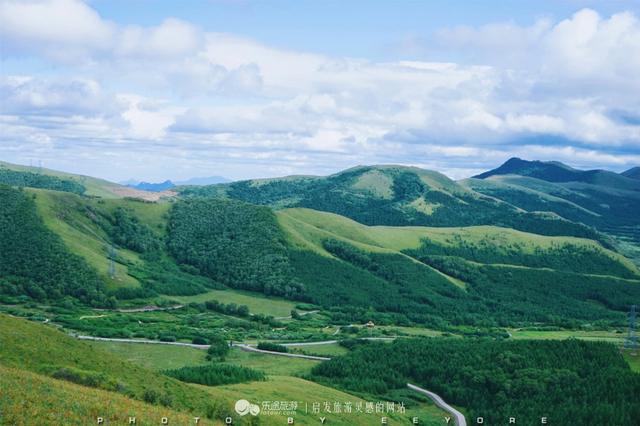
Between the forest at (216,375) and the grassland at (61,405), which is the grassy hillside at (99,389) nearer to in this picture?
the grassland at (61,405)

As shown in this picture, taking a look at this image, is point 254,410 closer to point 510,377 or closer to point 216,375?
point 216,375

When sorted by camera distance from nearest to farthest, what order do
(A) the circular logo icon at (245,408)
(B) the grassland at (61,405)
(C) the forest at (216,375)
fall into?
(B) the grassland at (61,405) → (A) the circular logo icon at (245,408) → (C) the forest at (216,375)

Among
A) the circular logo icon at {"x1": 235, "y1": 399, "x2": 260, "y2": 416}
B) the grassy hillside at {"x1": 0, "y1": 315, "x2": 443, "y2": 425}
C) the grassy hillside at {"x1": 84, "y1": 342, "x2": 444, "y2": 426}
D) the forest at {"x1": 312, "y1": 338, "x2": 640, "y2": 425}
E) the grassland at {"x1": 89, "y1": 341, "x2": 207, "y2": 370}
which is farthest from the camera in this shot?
the grassland at {"x1": 89, "y1": 341, "x2": 207, "y2": 370}

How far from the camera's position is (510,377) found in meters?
117

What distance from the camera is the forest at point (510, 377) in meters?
97.3

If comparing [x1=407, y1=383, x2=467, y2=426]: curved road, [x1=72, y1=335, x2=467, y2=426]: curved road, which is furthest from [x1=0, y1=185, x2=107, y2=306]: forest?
[x1=407, y1=383, x2=467, y2=426]: curved road

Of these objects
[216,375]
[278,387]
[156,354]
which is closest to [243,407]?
[278,387]

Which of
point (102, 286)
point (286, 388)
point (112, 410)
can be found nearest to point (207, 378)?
point (286, 388)

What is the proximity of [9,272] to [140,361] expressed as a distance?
320 ft

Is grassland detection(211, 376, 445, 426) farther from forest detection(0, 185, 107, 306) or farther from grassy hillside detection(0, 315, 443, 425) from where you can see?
forest detection(0, 185, 107, 306)

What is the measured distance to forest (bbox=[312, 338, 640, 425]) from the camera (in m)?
97.3

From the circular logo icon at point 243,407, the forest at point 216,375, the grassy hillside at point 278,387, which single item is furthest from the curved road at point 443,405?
the circular logo icon at point 243,407

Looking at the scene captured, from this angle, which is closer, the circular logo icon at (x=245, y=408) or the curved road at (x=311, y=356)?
the circular logo icon at (x=245, y=408)

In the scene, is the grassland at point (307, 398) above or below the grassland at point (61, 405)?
below
